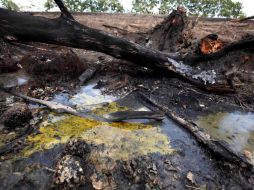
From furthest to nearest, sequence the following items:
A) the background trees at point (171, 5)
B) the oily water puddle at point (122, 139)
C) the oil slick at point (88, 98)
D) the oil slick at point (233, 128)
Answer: the background trees at point (171, 5), the oil slick at point (88, 98), the oil slick at point (233, 128), the oily water puddle at point (122, 139)

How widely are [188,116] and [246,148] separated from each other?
3.13 feet

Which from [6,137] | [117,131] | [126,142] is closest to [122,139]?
[126,142]

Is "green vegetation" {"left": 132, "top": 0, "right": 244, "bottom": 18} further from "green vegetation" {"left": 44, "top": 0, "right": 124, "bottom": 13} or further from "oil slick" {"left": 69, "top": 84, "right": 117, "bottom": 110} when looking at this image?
"oil slick" {"left": 69, "top": 84, "right": 117, "bottom": 110}

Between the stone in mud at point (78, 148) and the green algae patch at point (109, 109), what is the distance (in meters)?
0.95

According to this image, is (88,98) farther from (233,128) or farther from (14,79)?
(233,128)

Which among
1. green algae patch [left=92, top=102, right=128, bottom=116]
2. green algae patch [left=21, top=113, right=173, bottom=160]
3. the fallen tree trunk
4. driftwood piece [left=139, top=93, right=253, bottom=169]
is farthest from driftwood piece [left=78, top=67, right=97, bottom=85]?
driftwood piece [left=139, top=93, right=253, bottom=169]

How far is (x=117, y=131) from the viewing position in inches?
142

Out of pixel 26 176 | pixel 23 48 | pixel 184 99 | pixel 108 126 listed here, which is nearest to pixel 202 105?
pixel 184 99

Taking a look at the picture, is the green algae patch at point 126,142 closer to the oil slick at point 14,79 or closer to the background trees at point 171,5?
the oil slick at point 14,79

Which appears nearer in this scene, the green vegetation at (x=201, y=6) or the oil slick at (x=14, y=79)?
the oil slick at (x=14, y=79)

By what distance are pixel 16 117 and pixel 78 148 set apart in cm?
106

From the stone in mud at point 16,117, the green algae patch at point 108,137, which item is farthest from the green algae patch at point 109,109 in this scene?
the stone in mud at point 16,117

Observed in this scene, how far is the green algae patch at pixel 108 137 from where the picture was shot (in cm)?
325

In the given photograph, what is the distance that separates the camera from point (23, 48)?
6602mm
